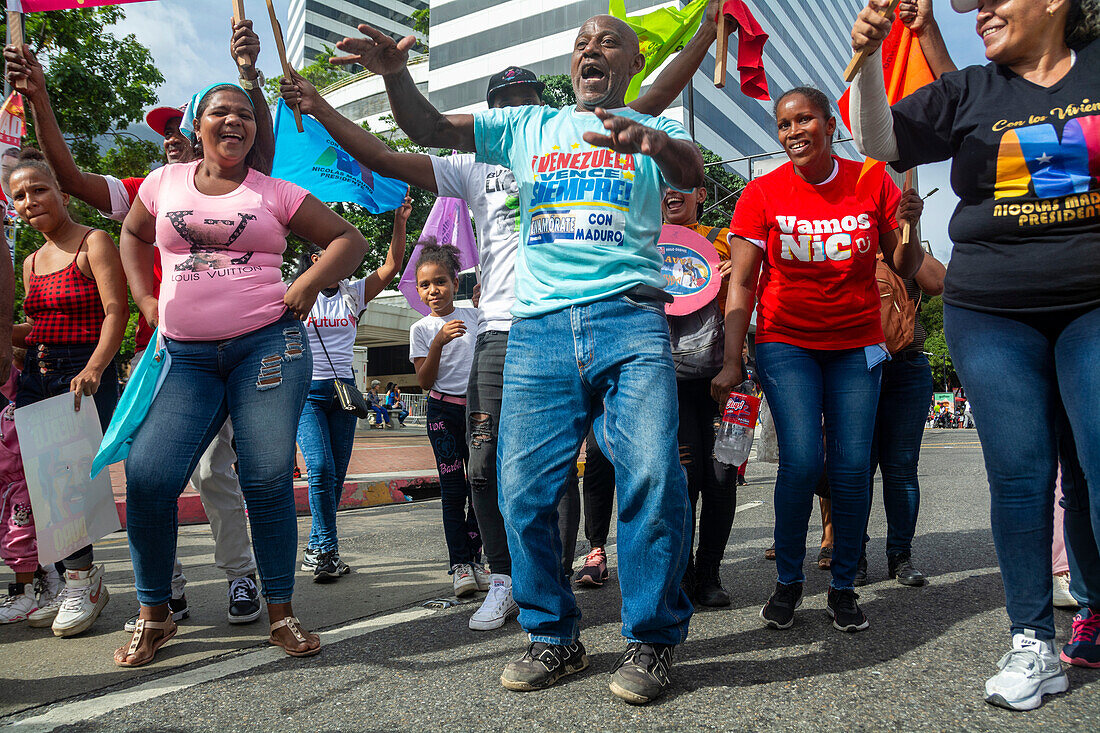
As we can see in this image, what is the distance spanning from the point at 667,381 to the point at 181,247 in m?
1.86

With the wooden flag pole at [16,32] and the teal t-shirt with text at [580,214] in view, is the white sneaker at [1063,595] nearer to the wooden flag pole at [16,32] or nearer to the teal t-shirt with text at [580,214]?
the teal t-shirt with text at [580,214]

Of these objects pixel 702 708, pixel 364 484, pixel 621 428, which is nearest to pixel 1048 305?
pixel 621 428

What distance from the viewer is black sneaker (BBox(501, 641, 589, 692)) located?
2.33m

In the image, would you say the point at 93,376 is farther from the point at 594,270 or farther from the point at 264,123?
the point at 594,270

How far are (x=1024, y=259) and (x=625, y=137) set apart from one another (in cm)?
122

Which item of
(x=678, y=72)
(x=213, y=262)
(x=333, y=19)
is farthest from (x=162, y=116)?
(x=333, y=19)

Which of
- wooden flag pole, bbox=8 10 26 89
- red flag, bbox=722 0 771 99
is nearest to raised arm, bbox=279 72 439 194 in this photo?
wooden flag pole, bbox=8 10 26 89

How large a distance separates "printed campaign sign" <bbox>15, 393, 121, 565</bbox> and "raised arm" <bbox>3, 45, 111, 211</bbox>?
89 cm

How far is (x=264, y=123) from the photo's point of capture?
10.7 feet

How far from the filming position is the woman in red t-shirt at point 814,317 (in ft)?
10.2

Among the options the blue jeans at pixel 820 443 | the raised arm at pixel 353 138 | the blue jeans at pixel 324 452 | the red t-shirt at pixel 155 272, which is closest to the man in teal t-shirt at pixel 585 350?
the raised arm at pixel 353 138

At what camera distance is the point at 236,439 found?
2.90 m

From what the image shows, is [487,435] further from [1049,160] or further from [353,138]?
[1049,160]

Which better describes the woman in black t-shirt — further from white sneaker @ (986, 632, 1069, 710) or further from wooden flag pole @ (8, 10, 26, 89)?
wooden flag pole @ (8, 10, 26, 89)
